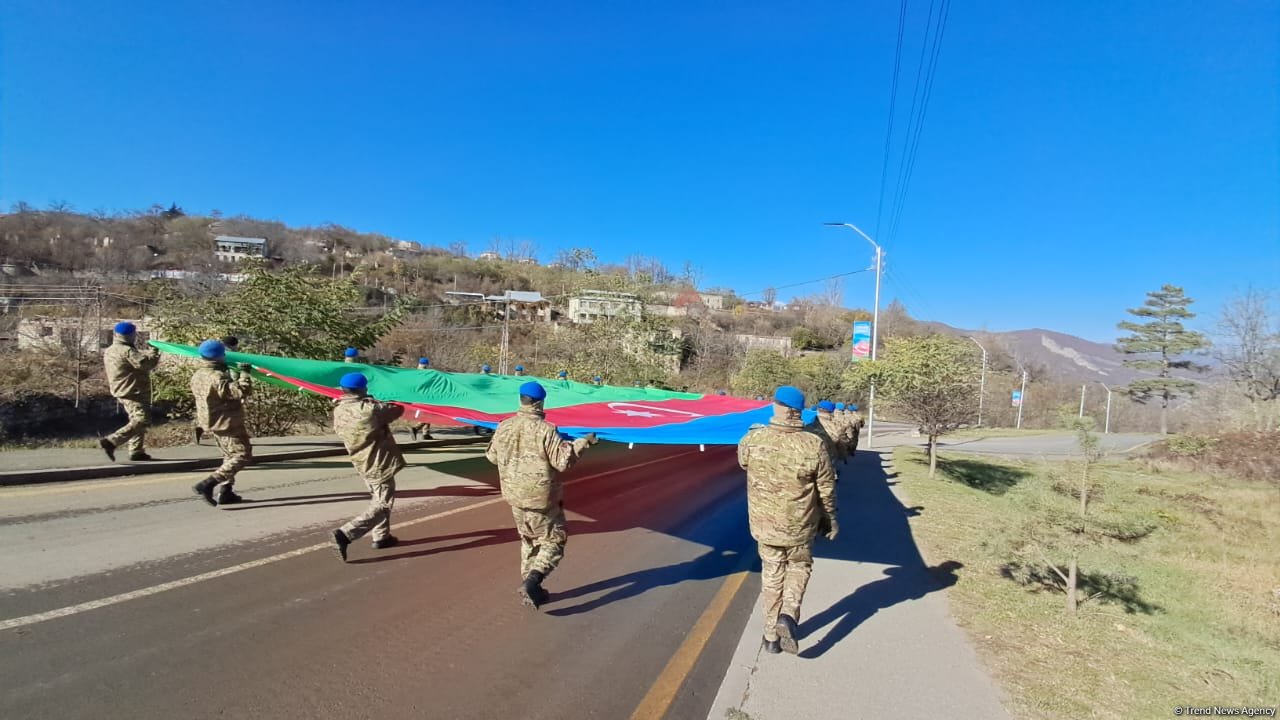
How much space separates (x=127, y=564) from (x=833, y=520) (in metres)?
5.97

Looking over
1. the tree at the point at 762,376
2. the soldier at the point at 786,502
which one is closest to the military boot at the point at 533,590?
the soldier at the point at 786,502

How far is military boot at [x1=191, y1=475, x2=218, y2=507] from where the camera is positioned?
639 centimetres


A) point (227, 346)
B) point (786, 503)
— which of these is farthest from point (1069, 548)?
point (227, 346)

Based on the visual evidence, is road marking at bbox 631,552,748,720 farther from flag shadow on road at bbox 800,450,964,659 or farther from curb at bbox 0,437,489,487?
curb at bbox 0,437,489,487

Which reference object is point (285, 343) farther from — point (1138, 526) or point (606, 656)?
point (1138, 526)

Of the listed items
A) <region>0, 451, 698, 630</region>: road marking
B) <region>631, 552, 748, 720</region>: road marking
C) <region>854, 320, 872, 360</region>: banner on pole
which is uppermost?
<region>854, 320, 872, 360</region>: banner on pole

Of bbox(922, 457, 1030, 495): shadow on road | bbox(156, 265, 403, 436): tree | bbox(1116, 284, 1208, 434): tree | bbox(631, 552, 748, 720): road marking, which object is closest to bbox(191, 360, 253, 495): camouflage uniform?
bbox(156, 265, 403, 436): tree

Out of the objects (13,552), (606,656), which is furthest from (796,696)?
(13,552)

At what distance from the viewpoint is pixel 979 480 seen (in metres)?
15.9

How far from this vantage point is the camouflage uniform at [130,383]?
7746 millimetres

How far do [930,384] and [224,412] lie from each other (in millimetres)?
15059

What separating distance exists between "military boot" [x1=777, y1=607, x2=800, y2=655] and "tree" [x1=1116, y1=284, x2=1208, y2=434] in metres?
70.6

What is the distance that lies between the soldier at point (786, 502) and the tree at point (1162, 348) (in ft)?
231

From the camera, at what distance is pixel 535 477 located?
4.33m
